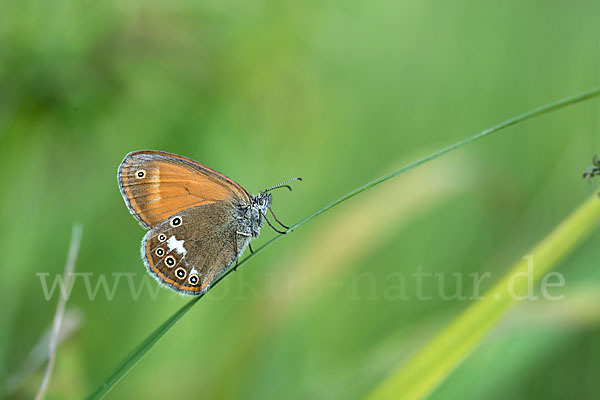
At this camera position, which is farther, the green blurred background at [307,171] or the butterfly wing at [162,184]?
the green blurred background at [307,171]

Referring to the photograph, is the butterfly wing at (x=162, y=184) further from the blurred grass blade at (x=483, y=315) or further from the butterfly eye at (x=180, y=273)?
the blurred grass blade at (x=483, y=315)

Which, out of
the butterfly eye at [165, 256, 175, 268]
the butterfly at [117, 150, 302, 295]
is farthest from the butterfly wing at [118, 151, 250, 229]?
the butterfly eye at [165, 256, 175, 268]

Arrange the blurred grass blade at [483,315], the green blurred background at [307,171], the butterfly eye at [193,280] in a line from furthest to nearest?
the green blurred background at [307,171]
the butterfly eye at [193,280]
the blurred grass blade at [483,315]

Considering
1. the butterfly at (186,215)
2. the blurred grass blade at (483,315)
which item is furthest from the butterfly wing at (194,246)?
the blurred grass blade at (483,315)

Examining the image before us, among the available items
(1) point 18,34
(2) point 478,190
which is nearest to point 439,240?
(2) point 478,190

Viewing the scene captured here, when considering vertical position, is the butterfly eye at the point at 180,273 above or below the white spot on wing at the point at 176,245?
below

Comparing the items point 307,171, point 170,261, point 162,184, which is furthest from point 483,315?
point 307,171

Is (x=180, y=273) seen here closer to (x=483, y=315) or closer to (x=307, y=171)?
(x=483, y=315)

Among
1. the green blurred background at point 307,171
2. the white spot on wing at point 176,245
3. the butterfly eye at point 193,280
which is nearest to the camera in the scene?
the butterfly eye at point 193,280
